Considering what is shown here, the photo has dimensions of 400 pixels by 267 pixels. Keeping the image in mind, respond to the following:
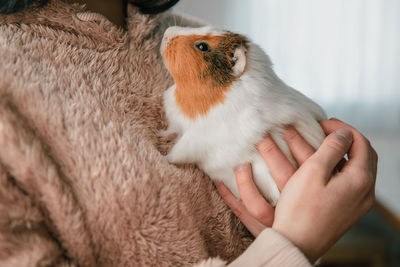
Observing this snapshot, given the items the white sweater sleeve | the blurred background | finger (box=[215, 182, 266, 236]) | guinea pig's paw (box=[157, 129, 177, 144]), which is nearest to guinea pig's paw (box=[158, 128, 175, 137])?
guinea pig's paw (box=[157, 129, 177, 144])

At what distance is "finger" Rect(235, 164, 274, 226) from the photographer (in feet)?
1.88

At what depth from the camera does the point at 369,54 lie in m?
2.14

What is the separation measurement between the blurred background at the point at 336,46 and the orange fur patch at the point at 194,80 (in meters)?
1.54

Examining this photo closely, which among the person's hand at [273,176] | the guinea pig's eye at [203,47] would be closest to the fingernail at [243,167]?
the person's hand at [273,176]

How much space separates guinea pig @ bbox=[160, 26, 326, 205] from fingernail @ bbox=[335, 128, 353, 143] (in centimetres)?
4

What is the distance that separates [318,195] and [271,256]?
127mm

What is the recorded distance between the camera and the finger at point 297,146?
0.59m

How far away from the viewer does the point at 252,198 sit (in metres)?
0.57

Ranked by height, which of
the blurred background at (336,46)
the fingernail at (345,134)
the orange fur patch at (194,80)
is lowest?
the blurred background at (336,46)

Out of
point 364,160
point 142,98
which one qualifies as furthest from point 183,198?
point 364,160

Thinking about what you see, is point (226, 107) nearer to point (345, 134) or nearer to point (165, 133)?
point (165, 133)

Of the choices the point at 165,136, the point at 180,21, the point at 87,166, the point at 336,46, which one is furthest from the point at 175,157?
the point at 336,46

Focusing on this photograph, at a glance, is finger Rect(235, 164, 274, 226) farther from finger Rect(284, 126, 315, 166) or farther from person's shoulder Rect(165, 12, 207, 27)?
person's shoulder Rect(165, 12, 207, 27)

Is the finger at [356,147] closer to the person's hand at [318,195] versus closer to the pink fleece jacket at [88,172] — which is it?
Result: the person's hand at [318,195]
